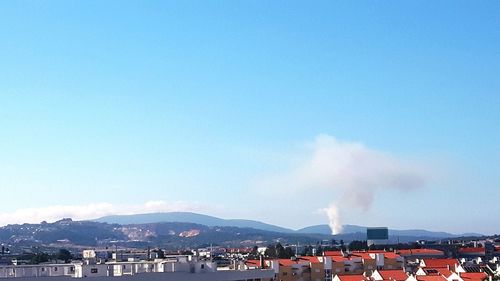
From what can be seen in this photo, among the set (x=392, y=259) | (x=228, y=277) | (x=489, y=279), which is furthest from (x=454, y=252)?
(x=228, y=277)

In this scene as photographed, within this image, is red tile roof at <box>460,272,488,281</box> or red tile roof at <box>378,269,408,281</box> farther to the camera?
red tile roof at <box>378,269,408,281</box>

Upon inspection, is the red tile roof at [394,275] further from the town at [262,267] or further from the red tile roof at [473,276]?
the red tile roof at [473,276]

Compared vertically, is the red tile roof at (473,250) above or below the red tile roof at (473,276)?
below

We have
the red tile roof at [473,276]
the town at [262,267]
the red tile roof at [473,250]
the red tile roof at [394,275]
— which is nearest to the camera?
the town at [262,267]

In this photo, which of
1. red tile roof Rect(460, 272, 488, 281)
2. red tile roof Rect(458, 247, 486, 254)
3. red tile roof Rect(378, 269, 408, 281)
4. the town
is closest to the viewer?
the town

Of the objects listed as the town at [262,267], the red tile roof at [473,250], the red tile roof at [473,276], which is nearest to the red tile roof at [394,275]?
the town at [262,267]

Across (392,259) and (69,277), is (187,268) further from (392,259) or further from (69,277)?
(392,259)

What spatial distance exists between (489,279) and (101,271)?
2375cm

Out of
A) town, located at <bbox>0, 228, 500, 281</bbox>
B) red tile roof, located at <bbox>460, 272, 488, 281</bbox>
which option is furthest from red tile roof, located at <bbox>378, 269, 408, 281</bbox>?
red tile roof, located at <bbox>460, 272, 488, 281</bbox>

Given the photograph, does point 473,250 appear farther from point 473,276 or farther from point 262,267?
point 262,267

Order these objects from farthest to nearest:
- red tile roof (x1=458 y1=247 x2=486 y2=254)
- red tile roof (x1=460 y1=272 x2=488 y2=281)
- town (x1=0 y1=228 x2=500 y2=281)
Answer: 1. red tile roof (x1=458 y1=247 x2=486 y2=254)
2. red tile roof (x1=460 y1=272 x2=488 y2=281)
3. town (x1=0 y1=228 x2=500 y2=281)

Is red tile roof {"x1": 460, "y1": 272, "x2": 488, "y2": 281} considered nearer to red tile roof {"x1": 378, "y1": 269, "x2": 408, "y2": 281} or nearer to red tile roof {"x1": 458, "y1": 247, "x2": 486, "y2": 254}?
red tile roof {"x1": 378, "y1": 269, "x2": 408, "y2": 281}

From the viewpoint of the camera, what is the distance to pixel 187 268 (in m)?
35.1

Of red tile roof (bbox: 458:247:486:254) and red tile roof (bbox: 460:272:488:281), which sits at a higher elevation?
red tile roof (bbox: 460:272:488:281)
